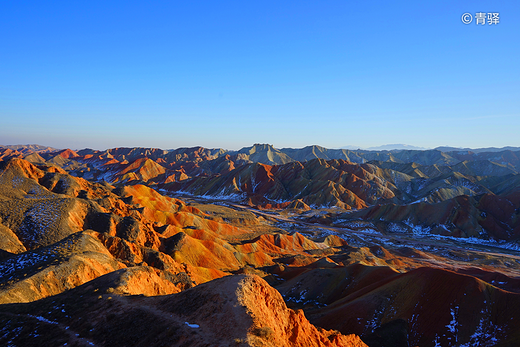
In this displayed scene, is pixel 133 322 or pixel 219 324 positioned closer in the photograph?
pixel 219 324

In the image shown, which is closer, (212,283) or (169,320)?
(169,320)

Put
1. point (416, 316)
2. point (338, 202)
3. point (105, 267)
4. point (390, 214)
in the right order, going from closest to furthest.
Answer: point (105, 267) < point (416, 316) < point (390, 214) < point (338, 202)

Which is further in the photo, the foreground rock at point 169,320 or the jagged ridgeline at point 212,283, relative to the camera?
the jagged ridgeline at point 212,283

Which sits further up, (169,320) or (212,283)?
(212,283)

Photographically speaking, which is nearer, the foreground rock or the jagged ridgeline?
the foreground rock

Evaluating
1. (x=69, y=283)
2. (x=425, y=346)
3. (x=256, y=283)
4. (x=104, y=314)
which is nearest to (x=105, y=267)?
(x=69, y=283)

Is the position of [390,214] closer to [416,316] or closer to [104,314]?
[416,316]

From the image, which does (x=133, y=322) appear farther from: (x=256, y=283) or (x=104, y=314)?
(x=256, y=283)

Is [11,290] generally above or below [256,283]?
below

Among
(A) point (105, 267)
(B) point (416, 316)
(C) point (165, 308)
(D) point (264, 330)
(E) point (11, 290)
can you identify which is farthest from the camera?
(B) point (416, 316)

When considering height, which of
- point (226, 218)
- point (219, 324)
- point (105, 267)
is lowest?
point (226, 218)
